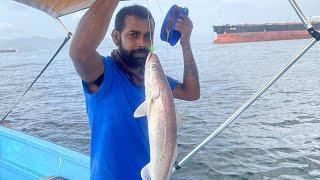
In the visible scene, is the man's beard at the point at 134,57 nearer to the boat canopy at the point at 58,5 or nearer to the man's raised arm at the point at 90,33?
the man's raised arm at the point at 90,33

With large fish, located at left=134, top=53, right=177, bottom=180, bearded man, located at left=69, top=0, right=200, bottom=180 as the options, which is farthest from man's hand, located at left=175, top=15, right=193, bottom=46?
large fish, located at left=134, top=53, right=177, bottom=180

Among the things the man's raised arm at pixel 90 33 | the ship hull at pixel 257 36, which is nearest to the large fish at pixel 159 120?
the man's raised arm at pixel 90 33

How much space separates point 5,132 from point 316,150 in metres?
9.19

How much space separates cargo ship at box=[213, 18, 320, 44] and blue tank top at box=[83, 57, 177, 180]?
8041 cm

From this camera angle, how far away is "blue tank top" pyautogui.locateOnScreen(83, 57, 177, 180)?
292 cm

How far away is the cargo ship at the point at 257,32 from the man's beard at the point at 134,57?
8027cm

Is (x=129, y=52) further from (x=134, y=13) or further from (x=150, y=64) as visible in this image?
(x=150, y=64)

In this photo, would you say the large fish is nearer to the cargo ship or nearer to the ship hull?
the cargo ship

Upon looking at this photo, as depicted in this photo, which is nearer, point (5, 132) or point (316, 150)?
point (5, 132)

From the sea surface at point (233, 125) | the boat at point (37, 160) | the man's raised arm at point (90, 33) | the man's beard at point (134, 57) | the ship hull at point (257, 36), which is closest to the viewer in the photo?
the man's raised arm at point (90, 33)

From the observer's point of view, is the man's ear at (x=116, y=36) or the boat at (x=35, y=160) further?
the boat at (x=35, y=160)

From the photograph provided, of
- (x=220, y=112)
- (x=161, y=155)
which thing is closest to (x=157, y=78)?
(x=161, y=155)

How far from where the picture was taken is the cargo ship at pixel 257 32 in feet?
265

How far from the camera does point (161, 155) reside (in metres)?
2.41
